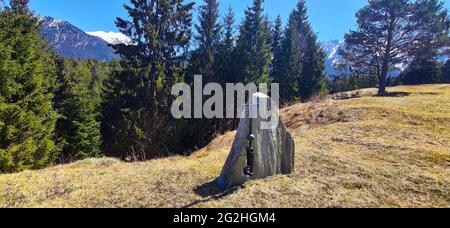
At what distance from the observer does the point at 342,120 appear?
1221 cm

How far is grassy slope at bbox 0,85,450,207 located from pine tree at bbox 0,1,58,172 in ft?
15.9

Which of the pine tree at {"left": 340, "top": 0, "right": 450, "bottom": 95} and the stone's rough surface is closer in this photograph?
the stone's rough surface

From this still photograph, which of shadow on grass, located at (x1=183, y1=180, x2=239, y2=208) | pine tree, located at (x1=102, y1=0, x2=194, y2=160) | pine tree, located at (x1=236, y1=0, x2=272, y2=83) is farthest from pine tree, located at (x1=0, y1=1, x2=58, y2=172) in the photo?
pine tree, located at (x1=236, y1=0, x2=272, y2=83)

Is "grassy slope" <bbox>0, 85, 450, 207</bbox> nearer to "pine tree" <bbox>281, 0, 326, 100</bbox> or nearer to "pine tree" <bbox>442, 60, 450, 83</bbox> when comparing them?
"pine tree" <bbox>281, 0, 326, 100</bbox>

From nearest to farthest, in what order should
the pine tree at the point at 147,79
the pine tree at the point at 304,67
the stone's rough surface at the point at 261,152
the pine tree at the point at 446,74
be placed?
the stone's rough surface at the point at 261,152
the pine tree at the point at 147,79
the pine tree at the point at 304,67
the pine tree at the point at 446,74

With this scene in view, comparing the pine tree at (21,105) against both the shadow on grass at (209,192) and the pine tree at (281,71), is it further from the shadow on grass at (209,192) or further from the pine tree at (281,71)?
the pine tree at (281,71)

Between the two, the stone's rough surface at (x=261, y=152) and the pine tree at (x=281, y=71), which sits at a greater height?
the pine tree at (x=281, y=71)

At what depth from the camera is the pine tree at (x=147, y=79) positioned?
18.4m

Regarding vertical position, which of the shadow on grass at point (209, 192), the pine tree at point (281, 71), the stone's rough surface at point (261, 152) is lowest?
the shadow on grass at point (209, 192)

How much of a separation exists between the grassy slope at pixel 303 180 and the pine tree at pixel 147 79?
30.8 feet

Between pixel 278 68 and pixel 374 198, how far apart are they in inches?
968

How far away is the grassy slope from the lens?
5336mm

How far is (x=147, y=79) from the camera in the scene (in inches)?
744

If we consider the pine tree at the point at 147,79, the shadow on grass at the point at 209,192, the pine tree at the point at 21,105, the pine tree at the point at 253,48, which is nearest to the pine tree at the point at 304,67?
the pine tree at the point at 253,48
